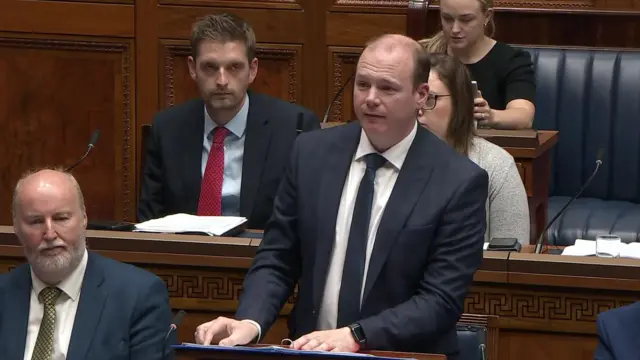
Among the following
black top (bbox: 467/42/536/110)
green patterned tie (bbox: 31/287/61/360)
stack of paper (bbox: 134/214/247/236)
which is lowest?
green patterned tie (bbox: 31/287/61/360)

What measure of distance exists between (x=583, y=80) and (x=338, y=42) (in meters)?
1.09

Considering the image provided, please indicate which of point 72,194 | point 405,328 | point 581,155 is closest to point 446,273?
point 405,328

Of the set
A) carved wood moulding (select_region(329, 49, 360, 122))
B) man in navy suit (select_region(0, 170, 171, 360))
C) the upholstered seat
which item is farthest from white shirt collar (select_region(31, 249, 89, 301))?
carved wood moulding (select_region(329, 49, 360, 122))

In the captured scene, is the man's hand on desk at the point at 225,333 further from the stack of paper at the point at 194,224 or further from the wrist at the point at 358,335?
the stack of paper at the point at 194,224

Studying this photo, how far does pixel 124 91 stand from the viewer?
599cm

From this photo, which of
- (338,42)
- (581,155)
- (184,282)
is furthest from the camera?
(338,42)

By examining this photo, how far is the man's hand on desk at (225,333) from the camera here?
2697 millimetres

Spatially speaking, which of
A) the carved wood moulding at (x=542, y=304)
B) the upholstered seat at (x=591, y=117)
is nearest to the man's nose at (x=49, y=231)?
the carved wood moulding at (x=542, y=304)

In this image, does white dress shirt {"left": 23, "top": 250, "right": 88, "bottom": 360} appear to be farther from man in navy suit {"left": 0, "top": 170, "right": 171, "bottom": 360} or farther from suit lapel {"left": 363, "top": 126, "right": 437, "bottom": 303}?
suit lapel {"left": 363, "top": 126, "right": 437, "bottom": 303}

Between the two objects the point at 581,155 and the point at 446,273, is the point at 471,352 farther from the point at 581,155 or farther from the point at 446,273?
the point at 581,155

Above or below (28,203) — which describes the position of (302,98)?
above

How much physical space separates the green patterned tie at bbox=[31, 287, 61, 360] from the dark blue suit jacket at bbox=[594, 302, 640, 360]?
1.29 meters

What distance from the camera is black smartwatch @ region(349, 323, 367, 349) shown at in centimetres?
280

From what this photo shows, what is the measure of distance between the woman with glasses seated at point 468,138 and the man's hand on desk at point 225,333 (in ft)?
4.24
